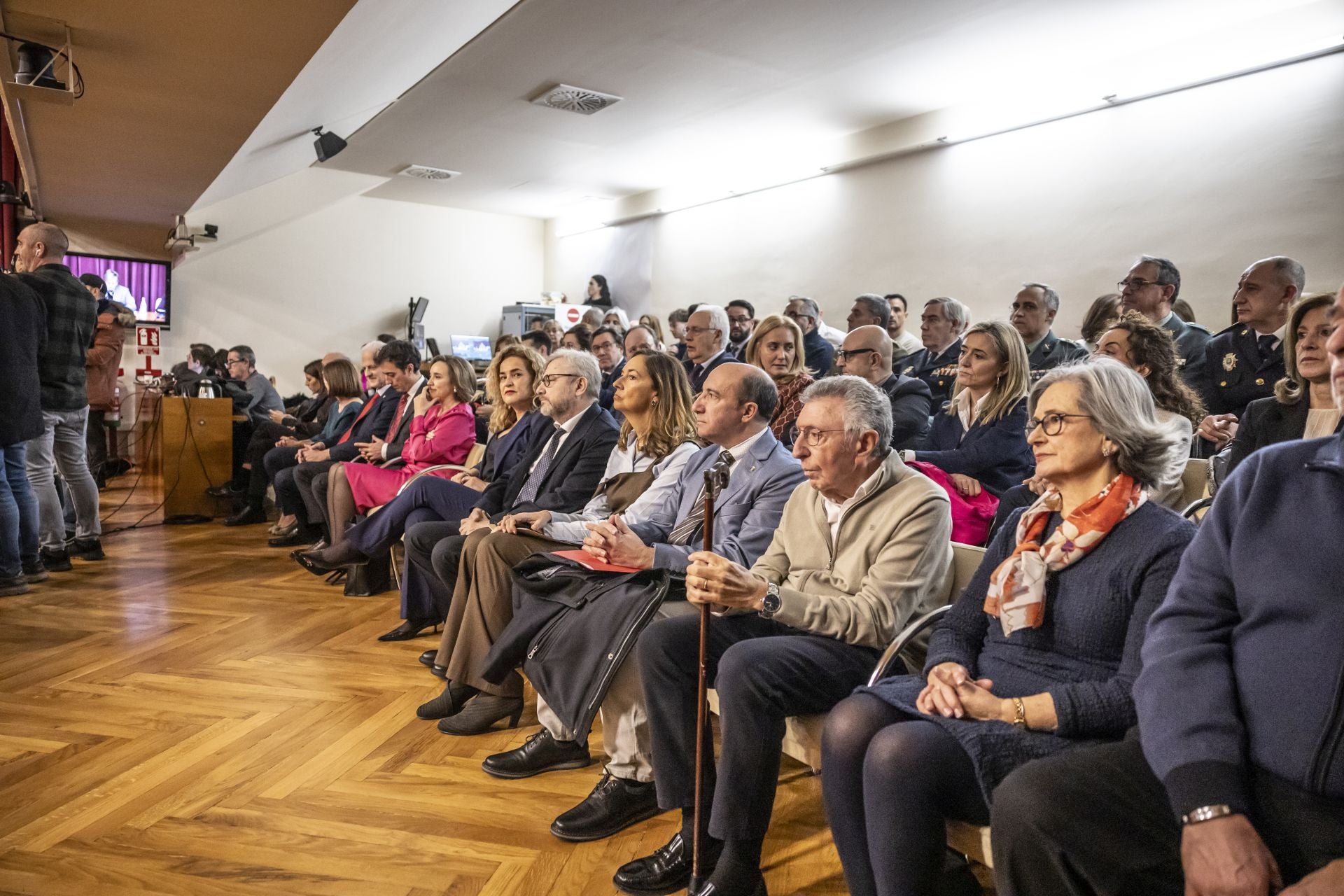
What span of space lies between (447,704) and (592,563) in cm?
80

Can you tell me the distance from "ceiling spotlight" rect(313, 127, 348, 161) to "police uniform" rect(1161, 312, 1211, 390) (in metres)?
6.72

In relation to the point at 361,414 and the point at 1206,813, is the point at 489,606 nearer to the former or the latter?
the point at 1206,813

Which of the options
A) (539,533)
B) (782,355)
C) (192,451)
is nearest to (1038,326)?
(782,355)

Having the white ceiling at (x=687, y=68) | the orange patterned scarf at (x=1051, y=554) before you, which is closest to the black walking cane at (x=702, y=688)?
the orange patterned scarf at (x=1051, y=554)

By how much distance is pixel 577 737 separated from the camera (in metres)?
2.11

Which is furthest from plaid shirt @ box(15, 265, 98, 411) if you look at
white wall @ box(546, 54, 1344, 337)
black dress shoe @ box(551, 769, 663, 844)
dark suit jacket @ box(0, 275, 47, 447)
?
white wall @ box(546, 54, 1344, 337)

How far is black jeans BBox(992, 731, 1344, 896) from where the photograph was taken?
3.94 feet

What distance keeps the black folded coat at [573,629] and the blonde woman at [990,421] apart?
1.41m

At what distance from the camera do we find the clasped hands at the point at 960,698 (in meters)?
1.47

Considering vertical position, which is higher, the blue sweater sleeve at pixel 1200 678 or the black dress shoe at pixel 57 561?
the blue sweater sleeve at pixel 1200 678

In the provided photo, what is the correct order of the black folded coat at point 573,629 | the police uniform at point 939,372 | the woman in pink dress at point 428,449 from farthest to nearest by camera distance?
1. the police uniform at point 939,372
2. the woman in pink dress at point 428,449
3. the black folded coat at point 573,629

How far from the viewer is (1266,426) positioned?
264 centimetres

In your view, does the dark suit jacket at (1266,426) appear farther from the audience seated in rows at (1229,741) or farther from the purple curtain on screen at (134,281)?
the purple curtain on screen at (134,281)

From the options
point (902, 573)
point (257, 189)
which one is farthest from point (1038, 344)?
point (257, 189)
